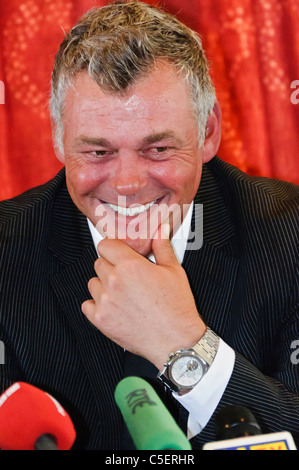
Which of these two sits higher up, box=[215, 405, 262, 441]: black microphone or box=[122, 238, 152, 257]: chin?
box=[122, 238, 152, 257]: chin

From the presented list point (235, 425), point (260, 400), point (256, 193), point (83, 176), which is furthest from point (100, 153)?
point (235, 425)

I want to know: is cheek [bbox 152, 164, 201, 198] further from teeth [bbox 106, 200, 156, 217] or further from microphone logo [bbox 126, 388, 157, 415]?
microphone logo [bbox 126, 388, 157, 415]

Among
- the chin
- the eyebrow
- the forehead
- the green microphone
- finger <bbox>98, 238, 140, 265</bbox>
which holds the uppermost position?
the forehead

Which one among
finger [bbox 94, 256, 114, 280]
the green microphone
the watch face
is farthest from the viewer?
finger [bbox 94, 256, 114, 280]

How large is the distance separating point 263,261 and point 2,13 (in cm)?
125

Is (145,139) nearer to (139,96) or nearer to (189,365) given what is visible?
(139,96)

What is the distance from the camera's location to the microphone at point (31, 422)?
2.61ft

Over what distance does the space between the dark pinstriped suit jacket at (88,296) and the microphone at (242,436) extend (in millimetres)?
539

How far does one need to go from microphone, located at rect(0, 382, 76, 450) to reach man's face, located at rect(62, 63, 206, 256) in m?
0.58

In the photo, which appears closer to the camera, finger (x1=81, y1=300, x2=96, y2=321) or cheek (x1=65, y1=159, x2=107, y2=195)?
finger (x1=81, y1=300, x2=96, y2=321)

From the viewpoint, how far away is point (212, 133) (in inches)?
60.4

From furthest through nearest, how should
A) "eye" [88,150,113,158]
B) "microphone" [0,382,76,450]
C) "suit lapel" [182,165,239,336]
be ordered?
"suit lapel" [182,165,239,336]
"eye" [88,150,113,158]
"microphone" [0,382,76,450]

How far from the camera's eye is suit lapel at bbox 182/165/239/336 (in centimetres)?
145

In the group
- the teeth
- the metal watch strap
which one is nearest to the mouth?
the teeth
